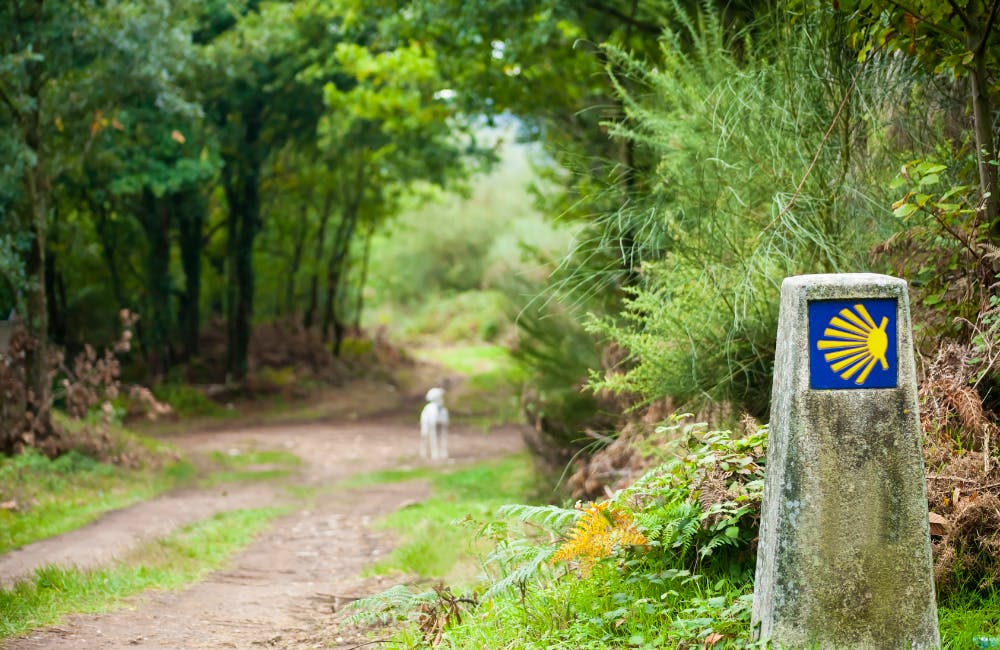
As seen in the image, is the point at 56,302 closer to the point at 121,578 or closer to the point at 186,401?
the point at 186,401

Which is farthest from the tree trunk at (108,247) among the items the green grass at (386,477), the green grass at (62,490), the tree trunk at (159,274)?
the green grass at (386,477)

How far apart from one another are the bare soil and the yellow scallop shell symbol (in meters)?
3.51

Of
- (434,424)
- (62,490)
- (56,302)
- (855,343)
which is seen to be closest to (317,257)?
(56,302)

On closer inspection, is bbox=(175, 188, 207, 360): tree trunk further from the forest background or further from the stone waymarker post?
the stone waymarker post

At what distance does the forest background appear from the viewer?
211 inches

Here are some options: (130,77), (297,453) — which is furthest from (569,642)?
(297,453)

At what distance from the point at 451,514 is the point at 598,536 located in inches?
223

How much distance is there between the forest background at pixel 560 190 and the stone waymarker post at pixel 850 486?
29.5 inches

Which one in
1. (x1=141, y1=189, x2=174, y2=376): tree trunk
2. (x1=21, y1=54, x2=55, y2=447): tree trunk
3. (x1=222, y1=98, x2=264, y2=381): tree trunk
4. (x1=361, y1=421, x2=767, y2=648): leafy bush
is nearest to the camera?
(x1=361, y1=421, x2=767, y2=648): leafy bush

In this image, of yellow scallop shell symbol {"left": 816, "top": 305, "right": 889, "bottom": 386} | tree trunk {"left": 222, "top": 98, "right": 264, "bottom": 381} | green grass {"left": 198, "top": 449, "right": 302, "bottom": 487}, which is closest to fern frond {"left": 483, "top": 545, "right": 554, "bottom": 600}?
yellow scallop shell symbol {"left": 816, "top": 305, "right": 889, "bottom": 386}

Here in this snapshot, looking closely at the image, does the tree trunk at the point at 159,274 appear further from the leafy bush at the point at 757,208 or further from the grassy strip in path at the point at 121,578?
the leafy bush at the point at 757,208

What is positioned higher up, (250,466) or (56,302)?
(56,302)

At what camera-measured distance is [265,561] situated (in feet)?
30.1

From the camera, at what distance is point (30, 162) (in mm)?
12750
